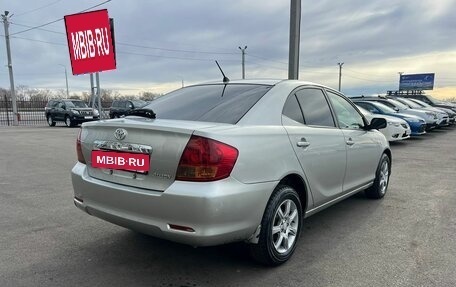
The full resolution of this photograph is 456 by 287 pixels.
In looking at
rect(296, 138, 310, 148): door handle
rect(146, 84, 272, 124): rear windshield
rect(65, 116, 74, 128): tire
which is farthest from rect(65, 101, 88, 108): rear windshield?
rect(296, 138, 310, 148): door handle

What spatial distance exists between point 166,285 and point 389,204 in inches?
146

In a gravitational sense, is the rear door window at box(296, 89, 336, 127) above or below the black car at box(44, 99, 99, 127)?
above

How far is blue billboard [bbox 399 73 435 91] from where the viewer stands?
6619 cm

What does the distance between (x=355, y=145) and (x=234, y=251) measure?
6.65 feet

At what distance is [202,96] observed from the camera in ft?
13.1

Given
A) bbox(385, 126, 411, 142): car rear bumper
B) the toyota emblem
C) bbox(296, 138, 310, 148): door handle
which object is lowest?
bbox(385, 126, 411, 142): car rear bumper

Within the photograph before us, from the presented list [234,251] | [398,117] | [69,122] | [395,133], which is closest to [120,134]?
[234,251]

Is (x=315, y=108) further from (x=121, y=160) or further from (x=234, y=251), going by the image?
(x=121, y=160)

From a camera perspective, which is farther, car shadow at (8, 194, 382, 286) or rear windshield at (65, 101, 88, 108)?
rear windshield at (65, 101, 88, 108)

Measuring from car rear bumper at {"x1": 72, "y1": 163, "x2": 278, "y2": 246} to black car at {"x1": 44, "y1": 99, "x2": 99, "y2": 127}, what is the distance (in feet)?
73.0

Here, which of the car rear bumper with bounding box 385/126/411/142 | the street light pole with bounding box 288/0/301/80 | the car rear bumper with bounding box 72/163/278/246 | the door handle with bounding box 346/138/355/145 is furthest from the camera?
the car rear bumper with bounding box 385/126/411/142

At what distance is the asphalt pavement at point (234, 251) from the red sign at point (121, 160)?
3.01ft

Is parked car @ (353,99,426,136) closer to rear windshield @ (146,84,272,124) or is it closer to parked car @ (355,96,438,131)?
parked car @ (355,96,438,131)

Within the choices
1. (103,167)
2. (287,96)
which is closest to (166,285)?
(103,167)
